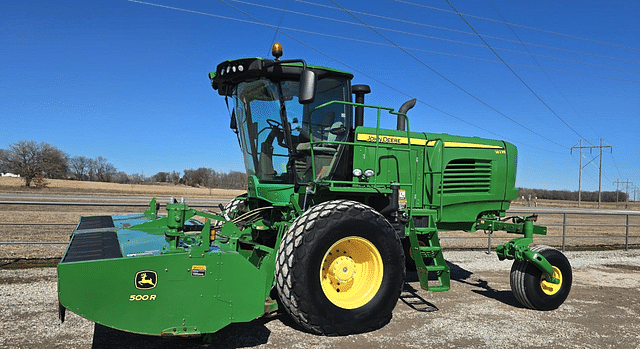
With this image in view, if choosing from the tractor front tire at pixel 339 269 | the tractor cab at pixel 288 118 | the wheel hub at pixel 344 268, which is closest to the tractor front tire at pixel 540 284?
the tractor front tire at pixel 339 269

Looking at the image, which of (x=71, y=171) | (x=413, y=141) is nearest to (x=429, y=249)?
(x=413, y=141)

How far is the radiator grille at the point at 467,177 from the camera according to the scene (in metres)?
6.41

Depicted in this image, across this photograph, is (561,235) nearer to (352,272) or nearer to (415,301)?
(415,301)

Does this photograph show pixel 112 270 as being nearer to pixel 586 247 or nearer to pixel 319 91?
pixel 319 91

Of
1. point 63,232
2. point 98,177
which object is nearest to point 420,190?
point 63,232

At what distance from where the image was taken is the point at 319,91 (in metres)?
5.39

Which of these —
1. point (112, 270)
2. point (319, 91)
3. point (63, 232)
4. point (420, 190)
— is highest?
point (319, 91)

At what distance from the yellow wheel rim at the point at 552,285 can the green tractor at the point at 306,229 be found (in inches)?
0.5

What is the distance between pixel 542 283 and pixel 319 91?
13.0ft

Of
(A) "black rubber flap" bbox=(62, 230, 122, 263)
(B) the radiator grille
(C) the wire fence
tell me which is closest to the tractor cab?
(C) the wire fence

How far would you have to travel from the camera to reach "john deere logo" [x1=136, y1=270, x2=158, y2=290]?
11.3 ft

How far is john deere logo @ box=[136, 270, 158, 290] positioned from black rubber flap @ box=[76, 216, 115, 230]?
2.35 meters

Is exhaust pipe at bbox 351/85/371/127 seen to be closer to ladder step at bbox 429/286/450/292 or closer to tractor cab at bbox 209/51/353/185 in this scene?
tractor cab at bbox 209/51/353/185

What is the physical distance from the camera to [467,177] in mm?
6641
